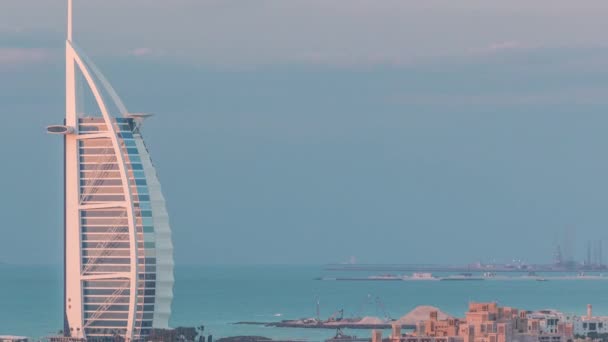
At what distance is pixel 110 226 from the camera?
371ft

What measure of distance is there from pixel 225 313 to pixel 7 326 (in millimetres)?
33074

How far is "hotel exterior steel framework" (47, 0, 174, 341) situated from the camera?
11181 cm

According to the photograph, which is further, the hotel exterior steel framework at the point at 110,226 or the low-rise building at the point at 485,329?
the hotel exterior steel framework at the point at 110,226

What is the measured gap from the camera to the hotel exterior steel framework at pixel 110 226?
111812 mm

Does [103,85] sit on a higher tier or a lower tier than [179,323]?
higher

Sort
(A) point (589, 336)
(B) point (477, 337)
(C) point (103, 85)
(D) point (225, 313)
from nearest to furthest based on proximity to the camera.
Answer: (B) point (477, 337) → (C) point (103, 85) → (A) point (589, 336) → (D) point (225, 313)

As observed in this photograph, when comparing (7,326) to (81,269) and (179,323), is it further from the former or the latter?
(81,269)

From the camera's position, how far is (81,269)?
113812mm

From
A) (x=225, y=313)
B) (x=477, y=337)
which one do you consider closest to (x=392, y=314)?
(x=225, y=313)

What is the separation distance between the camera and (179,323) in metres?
162

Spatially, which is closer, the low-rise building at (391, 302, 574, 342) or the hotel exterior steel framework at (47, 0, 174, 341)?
the low-rise building at (391, 302, 574, 342)

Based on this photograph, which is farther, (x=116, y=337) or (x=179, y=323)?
(x=179, y=323)

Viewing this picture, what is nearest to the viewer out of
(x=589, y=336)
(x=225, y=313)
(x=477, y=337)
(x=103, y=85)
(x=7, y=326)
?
(x=477, y=337)

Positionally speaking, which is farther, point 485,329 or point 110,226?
point 110,226
